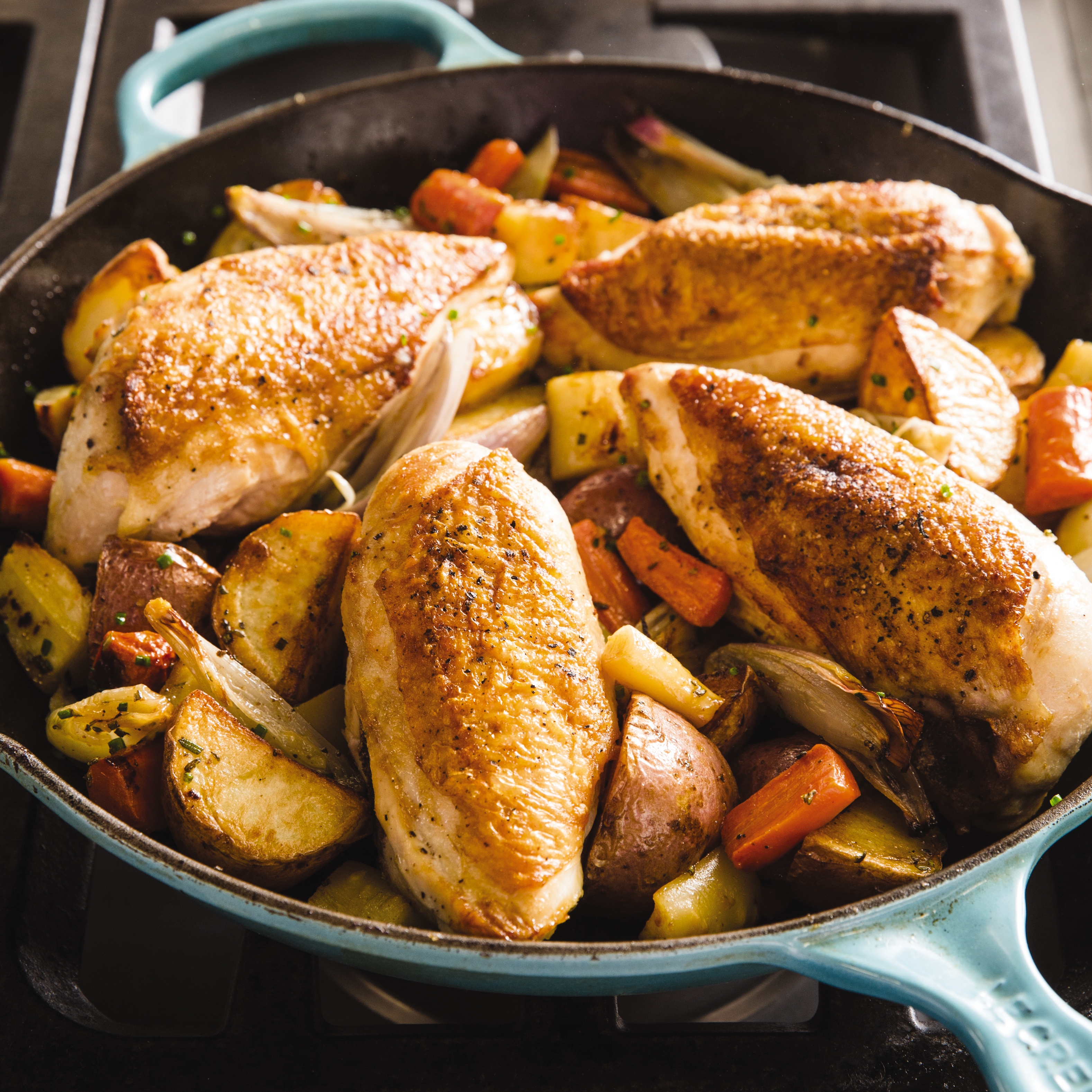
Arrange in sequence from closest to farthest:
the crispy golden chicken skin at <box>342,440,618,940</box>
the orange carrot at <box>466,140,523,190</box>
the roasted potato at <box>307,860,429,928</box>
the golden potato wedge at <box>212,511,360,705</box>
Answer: the crispy golden chicken skin at <box>342,440,618,940</box> < the roasted potato at <box>307,860,429,928</box> < the golden potato wedge at <box>212,511,360,705</box> < the orange carrot at <box>466,140,523,190</box>

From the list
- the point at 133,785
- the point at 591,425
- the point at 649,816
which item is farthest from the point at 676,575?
the point at 133,785

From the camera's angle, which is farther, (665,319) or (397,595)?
(665,319)

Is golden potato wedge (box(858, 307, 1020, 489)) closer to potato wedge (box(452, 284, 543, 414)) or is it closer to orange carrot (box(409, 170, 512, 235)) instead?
potato wedge (box(452, 284, 543, 414))

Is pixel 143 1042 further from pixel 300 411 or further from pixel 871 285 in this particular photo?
pixel 871 285

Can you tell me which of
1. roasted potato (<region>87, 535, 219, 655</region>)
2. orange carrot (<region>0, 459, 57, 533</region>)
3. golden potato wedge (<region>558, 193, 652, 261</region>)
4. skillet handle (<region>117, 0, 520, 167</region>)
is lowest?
roasted potato (<region>87, 535, 219, 655</region>)

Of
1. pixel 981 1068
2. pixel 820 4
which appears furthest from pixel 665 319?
pixel 820 4

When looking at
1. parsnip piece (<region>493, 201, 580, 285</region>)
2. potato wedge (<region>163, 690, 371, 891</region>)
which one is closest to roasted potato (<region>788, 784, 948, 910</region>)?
potato wedge (<region>163, 690, 371, 891</region>)

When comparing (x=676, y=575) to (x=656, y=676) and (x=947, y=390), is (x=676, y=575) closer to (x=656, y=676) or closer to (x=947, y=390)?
(x=656, y=676)
